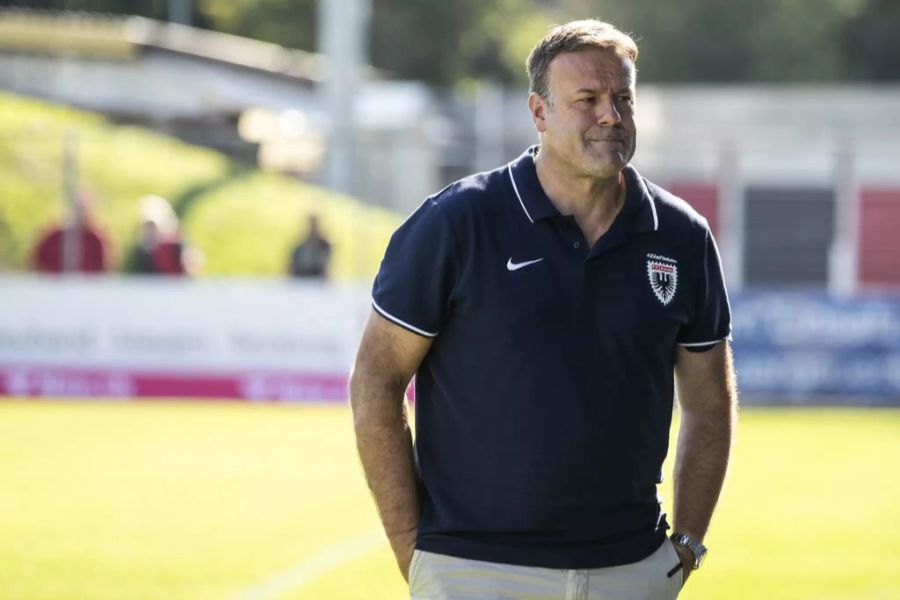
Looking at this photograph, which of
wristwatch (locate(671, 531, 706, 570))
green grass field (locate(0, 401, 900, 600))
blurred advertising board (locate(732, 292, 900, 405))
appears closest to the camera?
wristwatch (locate(671, 531, 706, 570))

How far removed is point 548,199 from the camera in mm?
4195

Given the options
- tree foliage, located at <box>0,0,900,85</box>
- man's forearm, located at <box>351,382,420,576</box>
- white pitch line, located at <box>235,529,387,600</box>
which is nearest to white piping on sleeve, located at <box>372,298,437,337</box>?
man's forearm, located at <box>351,382,420,576</box>

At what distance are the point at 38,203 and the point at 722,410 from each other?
22968 millimetres

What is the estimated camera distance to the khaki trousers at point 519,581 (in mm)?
4066

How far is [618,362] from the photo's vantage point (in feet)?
13.4

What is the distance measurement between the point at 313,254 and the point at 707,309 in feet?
52.4

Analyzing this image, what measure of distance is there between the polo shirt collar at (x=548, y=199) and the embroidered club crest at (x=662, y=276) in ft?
0.27

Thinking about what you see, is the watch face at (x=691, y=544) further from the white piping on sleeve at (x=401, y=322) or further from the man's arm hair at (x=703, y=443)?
the white piping on sleeve at (x=401, y=322)

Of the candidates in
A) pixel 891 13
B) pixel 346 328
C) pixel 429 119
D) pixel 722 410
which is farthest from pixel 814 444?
pixel 891 13

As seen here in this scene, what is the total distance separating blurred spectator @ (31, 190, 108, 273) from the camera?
20.4 metres

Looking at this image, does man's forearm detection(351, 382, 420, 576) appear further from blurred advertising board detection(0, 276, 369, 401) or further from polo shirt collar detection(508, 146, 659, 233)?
blurred advertising board detection(0, 276, 369, 401)

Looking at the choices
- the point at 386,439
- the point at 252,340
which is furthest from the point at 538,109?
the point at 252,340

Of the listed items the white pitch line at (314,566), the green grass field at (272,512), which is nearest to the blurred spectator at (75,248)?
the green grass field at (272,512)

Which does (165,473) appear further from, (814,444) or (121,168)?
(121,168)
